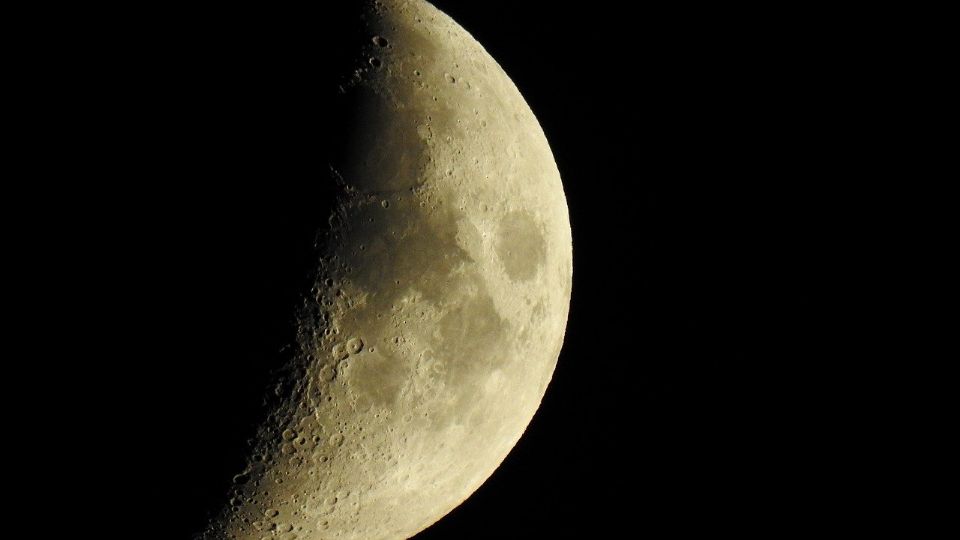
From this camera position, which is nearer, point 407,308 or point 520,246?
point 407,308

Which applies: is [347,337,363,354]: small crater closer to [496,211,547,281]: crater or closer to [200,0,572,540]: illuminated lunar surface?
[200,0,572,540]: illuminated lunar surface

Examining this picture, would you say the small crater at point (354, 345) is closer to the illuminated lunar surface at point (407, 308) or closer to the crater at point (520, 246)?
the illuminated lunar surface at point (407, 308)

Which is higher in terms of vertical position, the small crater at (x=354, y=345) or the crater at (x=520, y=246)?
the crater at (x=520, y=246)

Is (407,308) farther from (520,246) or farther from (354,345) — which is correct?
(520,246)

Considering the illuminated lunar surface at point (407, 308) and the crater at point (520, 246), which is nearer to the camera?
the illuminated lunar surface at point (407, 308)

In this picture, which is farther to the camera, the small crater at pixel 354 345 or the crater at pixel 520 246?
the crater at pixel 520 246

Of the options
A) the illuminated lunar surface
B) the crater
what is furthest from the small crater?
the crater

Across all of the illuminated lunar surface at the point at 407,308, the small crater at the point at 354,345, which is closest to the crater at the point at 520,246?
the illuminated lunar surface at the point at 407,308

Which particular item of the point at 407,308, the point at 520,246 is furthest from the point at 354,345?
the point at 520,246
